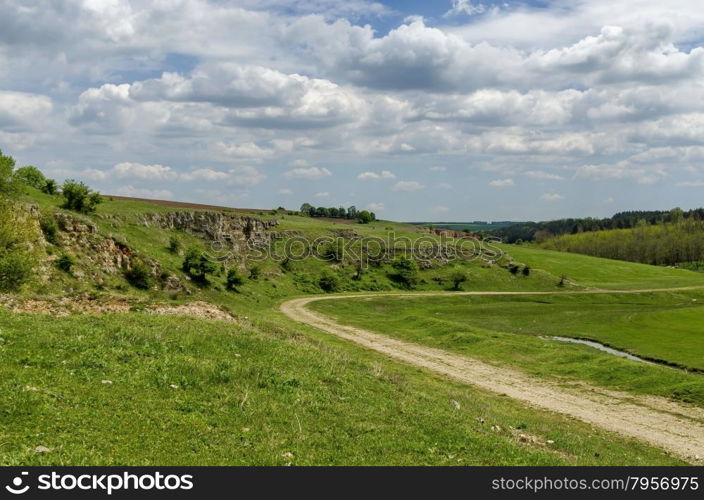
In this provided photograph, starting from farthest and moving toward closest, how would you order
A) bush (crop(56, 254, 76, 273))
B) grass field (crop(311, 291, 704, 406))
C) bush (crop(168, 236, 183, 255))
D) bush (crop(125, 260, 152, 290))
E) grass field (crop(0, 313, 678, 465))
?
bush (crop(168, 236, 183, 255)) < bush (crop(125, 260, 152, 290)) < bush (crop(56, 254, 76, 273)) < grass field (crop(311, 291, 704, 406)) < grass field (crop(0, 313, 678, 465))

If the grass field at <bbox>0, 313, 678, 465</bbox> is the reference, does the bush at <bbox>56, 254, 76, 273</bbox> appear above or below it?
above

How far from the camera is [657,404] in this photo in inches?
1300

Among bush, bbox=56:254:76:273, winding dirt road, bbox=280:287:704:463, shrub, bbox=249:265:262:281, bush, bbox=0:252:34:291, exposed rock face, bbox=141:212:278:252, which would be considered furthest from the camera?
exposed rock face, bbox=141:212:278:252

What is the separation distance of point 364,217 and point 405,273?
6648 centimetres

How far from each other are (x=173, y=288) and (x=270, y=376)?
53040 millimetres

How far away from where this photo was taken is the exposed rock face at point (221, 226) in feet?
354

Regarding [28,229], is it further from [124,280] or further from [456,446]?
[456,446]

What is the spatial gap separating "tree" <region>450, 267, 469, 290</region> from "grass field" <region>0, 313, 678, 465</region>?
88.9 m

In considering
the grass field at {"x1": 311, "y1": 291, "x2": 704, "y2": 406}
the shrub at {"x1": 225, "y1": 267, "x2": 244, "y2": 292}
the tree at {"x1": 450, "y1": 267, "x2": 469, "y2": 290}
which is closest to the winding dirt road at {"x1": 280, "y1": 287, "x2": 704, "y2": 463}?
the grass field at {"x1": 311, "y1": 291, "x2": 704, "y2": 406}

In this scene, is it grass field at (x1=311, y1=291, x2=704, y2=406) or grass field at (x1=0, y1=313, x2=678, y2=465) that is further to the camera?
grass field at (x1=311, y1=291, x2=704, y2=406)

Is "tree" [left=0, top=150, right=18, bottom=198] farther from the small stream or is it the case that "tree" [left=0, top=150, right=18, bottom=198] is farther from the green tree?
the small stream

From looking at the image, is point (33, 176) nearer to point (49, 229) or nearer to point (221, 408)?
point (49, 229)

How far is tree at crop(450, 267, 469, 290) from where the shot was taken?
382ft
